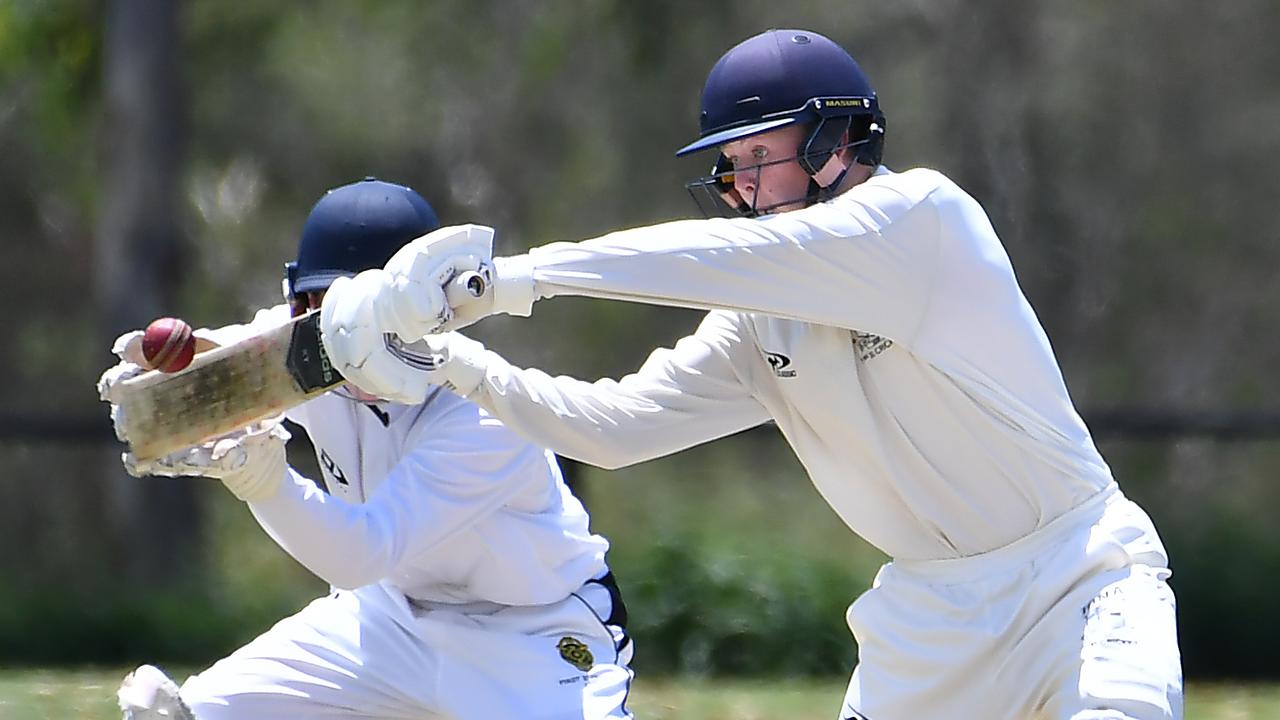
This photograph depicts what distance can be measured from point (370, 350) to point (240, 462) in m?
0.79

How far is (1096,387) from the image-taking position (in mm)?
19672

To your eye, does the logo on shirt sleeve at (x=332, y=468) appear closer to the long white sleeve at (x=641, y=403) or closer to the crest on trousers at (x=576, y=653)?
the crest on trousers at (x=576, y=653)

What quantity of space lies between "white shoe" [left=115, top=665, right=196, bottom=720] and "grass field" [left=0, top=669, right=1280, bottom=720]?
277 centimetres

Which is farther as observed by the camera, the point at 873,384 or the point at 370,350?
the point at 873,384

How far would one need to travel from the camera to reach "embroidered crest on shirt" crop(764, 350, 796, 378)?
4.55 meters

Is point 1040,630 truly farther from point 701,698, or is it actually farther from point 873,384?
point 701,698

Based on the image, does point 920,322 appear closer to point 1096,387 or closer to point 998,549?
point 998,549

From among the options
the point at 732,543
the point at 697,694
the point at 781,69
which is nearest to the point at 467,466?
the point at 781,69

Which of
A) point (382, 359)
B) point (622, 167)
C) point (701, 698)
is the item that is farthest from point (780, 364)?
point (622, 167)

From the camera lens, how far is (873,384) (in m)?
4.43

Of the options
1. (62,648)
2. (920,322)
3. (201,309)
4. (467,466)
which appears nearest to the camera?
(920,322)

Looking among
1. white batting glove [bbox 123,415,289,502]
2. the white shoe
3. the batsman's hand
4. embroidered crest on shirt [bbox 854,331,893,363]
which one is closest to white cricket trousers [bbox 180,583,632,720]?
the white shoe

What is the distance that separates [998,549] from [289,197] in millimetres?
17617

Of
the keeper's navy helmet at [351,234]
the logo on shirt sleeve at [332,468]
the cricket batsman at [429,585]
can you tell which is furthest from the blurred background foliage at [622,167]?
the keeper's navy helmet at [351,234]
